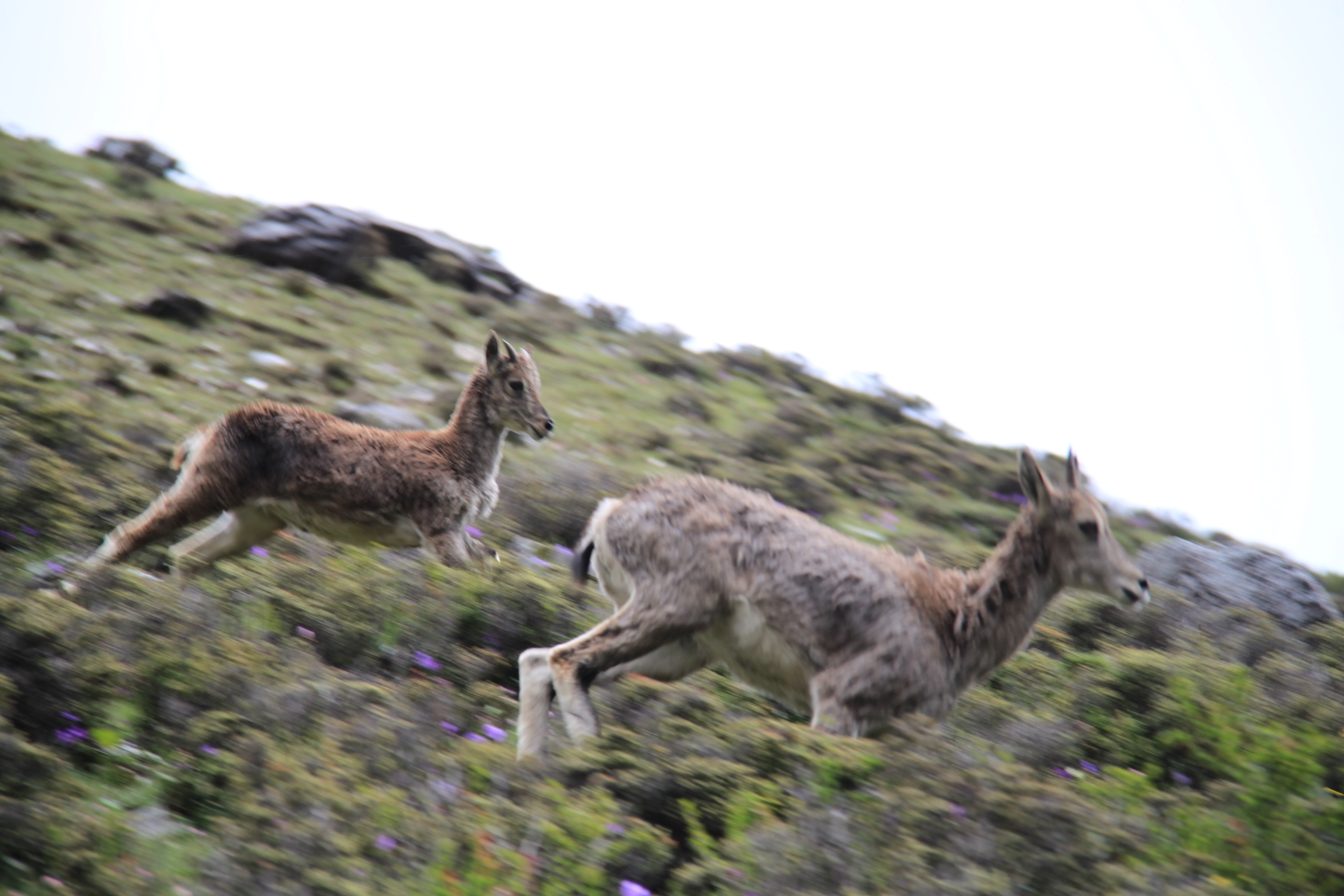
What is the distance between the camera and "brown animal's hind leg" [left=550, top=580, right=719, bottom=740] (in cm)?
574

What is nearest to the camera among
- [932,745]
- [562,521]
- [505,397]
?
[932,745]

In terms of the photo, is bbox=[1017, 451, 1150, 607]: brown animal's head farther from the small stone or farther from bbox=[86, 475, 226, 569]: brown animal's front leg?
the small stone

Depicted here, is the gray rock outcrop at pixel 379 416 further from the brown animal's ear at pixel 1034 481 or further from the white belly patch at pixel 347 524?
the brown animal's ear at pixel 1034 481

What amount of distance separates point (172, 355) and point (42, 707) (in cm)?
846

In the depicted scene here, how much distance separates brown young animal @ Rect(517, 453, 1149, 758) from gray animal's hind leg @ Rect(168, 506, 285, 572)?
8.38 ft

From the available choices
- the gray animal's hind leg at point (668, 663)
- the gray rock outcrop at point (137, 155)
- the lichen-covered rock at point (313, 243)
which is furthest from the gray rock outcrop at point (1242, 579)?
the gray rock outcrop at point (137, 155)

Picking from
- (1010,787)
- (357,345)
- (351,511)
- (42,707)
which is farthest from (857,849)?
(357,345)

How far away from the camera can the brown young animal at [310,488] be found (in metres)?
7.03

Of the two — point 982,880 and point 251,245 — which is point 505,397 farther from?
point 251,245

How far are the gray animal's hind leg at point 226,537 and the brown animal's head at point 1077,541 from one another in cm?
495

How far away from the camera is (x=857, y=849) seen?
14.4ft

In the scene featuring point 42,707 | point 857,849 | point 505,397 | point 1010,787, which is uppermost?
point 505,397

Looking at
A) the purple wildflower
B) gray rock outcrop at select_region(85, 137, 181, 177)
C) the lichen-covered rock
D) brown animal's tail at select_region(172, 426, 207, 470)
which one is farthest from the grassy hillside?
gray rock outcrop at select_region(85, 137, 181, 177)

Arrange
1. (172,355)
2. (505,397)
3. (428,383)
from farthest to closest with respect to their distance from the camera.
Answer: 1. (428,383)
2. (172,355)
3. (505,397)
